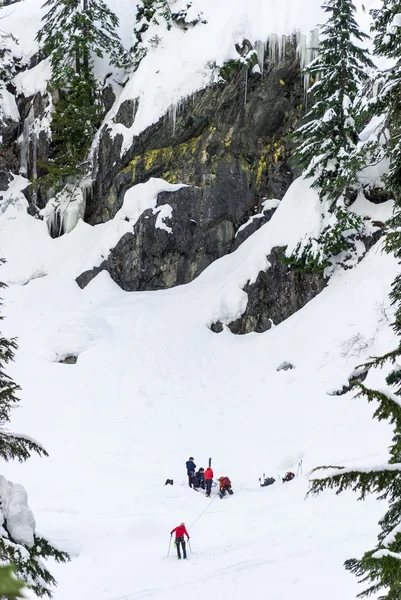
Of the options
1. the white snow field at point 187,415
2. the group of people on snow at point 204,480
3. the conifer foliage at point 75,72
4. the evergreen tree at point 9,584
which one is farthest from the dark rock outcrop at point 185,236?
the evergreen tree at point 9,584

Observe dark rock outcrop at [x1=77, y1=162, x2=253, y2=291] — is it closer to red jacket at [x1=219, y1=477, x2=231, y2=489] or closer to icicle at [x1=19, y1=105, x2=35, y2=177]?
icicle at [x1=19, y1=105, x2=35, y2=177]

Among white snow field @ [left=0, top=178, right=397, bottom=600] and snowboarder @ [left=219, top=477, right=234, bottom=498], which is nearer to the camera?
white snow field @ [left=0, top=178, right=397, bottom=600]

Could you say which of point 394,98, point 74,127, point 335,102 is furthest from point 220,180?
point 394,98

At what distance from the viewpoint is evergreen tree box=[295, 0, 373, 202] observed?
2266cm

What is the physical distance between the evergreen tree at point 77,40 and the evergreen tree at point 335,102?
48.9ft

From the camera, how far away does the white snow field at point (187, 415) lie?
36.0 ft

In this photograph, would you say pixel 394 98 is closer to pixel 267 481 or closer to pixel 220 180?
pixel 267 481

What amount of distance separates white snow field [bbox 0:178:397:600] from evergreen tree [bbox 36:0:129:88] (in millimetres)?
8618

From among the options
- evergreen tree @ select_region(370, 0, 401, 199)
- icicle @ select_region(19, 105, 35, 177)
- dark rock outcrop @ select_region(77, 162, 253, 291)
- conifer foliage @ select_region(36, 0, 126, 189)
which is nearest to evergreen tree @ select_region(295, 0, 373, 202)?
dark rock outcrop @ select_region(77, 162, 253, 291)

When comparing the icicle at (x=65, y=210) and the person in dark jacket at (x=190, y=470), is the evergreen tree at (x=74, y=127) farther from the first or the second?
the person in dark jacket at (x=190, y=470)

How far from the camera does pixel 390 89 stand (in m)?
7.79

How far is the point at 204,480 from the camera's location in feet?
52.0

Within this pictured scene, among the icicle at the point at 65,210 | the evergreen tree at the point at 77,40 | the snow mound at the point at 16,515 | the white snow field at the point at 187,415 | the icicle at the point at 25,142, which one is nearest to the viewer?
the snow mound at the point at 16,515

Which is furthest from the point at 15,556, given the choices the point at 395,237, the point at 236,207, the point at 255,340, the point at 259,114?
the point at 259,114
